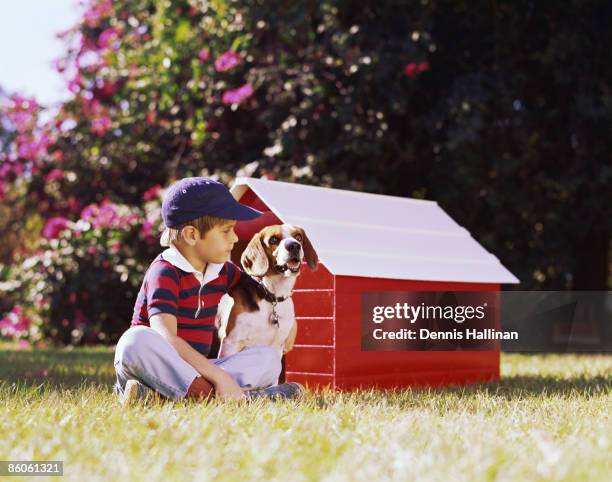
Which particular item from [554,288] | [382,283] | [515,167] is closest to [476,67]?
[515,167]

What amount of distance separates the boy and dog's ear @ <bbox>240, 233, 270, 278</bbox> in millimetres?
216

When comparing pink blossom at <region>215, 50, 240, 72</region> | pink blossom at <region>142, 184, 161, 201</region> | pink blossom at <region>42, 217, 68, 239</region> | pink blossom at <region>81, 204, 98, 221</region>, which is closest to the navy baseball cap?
pink blossom at <region>215, 50, 240, 72</region>

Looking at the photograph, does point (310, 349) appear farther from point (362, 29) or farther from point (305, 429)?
point (362, 29)

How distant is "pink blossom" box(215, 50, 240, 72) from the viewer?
1034 cm

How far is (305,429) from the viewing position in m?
3.41

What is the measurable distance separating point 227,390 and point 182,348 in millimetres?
301

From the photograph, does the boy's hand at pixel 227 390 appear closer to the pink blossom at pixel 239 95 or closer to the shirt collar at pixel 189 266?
the shirt collar at pixel 189 266

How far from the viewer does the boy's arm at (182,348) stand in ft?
13.7

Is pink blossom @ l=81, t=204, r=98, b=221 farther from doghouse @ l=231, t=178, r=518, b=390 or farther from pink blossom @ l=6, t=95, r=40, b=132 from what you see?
doghouse @ l=231, t=178, r=518, b=390

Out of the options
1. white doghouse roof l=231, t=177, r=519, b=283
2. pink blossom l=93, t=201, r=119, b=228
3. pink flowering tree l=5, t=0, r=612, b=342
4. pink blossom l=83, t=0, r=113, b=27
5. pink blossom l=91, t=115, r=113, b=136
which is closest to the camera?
white doghouse roof l=231, t=177, r=519, b=283

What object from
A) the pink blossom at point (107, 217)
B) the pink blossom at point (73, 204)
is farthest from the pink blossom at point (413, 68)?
the pink blossom at point (73, 204)

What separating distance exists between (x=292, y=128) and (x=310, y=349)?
17.3 ft

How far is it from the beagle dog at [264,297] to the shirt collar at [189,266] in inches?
12.3

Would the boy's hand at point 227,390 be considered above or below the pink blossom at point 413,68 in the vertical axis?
below
